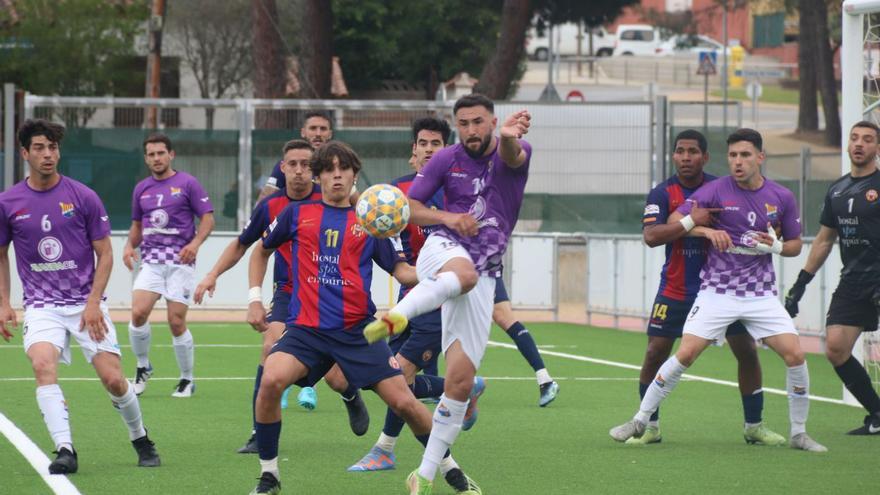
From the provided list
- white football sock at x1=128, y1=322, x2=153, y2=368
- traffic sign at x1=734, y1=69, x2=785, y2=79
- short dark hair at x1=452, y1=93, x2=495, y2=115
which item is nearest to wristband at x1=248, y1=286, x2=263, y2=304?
short dark hair at x1=452, y1=93, x2=495, y2=115

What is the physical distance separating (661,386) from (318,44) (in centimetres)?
2321

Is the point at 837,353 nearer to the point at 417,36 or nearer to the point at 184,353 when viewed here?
the point at 184,353

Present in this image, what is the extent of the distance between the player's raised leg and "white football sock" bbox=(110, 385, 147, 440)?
167 inches

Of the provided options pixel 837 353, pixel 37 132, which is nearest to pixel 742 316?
pixel 837 353

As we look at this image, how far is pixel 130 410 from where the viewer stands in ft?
30.5

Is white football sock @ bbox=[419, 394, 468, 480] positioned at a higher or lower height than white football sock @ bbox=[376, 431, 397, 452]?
higher

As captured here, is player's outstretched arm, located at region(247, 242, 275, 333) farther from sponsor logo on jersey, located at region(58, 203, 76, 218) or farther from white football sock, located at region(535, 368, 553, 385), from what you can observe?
white football sock, located at region(535, 368, 553, 385)

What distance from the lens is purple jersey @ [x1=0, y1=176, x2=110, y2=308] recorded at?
9148 millimetres

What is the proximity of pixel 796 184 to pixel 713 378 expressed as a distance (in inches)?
336

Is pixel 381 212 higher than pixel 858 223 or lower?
higher

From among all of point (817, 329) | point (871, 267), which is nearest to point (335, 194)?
point (871, 267)

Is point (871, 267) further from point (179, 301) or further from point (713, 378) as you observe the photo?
point (179, 301)

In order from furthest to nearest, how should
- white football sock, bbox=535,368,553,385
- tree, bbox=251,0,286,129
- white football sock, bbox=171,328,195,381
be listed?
tree, bbox=251,0,286,129 → white football sock, bbox=171,328,195,381 → white football sock, bbox=535,368,553,385

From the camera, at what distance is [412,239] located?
11.0 meters
